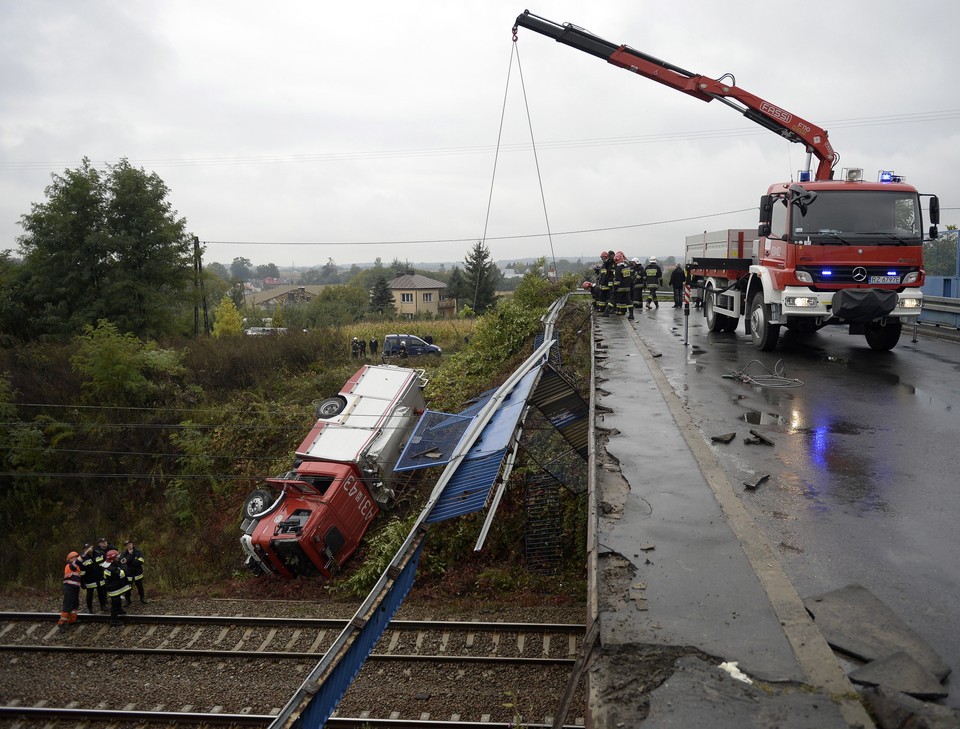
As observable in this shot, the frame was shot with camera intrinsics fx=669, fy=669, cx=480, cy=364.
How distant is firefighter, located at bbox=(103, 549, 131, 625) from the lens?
35.7 feet

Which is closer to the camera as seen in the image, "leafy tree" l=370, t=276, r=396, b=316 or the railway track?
the railway track

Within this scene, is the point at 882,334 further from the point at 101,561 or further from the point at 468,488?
the point at 101,561

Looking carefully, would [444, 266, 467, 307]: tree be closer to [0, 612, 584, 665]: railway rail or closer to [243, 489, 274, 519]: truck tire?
[243, 489, 274, 519]: truck tire

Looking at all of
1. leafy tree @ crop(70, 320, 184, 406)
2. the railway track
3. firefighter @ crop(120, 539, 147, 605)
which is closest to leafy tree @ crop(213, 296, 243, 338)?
leafy tree @ crop(70, 320, 184, 406)

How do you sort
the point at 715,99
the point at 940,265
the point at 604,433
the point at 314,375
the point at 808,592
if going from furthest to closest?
the point at 940,265
the point at 314,375
the point at 715,99
the point at 604,433
the point at 808,592

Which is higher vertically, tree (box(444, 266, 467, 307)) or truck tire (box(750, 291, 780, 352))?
tree (box(444, 266, 467, 307))

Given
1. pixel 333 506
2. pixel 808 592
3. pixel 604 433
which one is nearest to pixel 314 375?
pixel 333 506

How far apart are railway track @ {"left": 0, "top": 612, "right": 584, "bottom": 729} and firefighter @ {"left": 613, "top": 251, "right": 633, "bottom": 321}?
11162 mm

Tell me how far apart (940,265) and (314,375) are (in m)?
43.9

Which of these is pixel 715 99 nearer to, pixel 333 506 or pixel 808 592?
pixel 333 506

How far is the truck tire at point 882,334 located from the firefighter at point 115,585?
1363cm

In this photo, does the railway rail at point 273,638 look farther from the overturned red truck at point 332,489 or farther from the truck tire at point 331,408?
the truck tire at point 331,408

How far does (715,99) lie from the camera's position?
16062 mm

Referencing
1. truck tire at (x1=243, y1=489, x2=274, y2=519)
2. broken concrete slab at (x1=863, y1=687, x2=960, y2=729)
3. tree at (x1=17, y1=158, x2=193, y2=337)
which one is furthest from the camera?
tree at (x1=17, y1=158, x2=193, y2=337)
